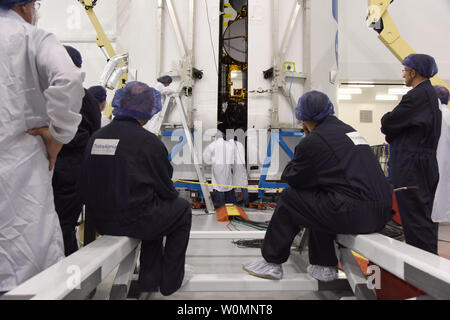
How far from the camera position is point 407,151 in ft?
6.51

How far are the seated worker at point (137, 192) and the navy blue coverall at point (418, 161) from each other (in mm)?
1518

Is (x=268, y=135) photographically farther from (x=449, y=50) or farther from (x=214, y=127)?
(x=449, y=50)

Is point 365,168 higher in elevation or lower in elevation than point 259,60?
lower

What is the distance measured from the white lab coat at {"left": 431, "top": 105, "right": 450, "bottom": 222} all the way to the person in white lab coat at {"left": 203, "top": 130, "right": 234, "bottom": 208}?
2756 millimetres

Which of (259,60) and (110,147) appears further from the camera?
(259,60)

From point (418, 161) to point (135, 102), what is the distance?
1865 millimetres

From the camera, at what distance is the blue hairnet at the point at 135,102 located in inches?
56.0

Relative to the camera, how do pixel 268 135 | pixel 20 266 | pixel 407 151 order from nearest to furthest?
pixel 20 266 → pixel 407 151 → pixel 268 135

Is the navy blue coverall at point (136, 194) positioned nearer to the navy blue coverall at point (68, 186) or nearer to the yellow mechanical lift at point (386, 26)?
the navy blue coverall at point (68, 186)

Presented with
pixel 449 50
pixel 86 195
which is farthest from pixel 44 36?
pixel 449 50

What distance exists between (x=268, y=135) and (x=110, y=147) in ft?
11.1

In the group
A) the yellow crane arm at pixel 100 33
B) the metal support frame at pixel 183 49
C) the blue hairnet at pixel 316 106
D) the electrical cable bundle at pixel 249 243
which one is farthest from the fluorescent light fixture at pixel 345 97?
the blue hairnet at pixel 316 106

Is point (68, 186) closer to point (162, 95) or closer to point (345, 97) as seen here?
point (162, 95)

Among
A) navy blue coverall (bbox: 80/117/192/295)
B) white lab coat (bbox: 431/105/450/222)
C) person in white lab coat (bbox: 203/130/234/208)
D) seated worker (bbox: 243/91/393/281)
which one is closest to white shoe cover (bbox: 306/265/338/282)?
seated worker (bbox: 243/91/393/281)
